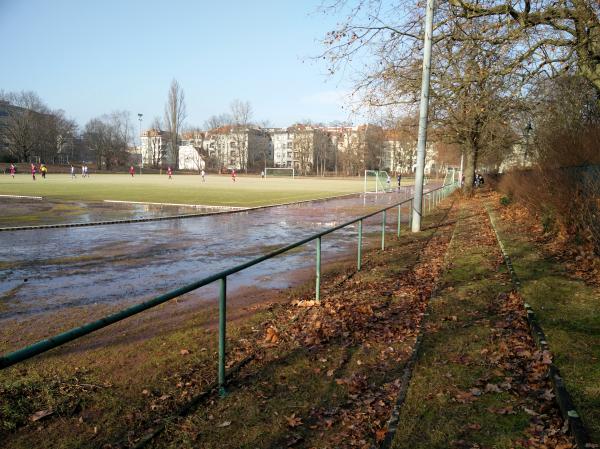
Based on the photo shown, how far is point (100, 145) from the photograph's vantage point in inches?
4008

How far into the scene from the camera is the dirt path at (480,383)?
334cm

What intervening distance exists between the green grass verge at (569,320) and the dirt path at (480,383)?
0.19 meters

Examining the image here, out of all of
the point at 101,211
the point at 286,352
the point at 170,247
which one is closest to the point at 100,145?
the point at 101,211

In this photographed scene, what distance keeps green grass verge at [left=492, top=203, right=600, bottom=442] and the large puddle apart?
4.32m

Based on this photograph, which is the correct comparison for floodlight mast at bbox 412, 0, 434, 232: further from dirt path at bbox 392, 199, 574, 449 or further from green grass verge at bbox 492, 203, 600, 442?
dirt path at bbox 392, 199, 574, 449

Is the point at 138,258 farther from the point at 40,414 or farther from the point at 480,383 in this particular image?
the point at 480,383

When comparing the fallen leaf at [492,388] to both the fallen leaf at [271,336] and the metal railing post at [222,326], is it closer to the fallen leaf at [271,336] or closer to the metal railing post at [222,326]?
the metal railing post at [222,326]

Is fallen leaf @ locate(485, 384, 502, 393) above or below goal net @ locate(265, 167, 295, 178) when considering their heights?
below

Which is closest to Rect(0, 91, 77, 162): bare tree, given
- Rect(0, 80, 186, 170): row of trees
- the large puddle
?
Rect(0, 80, 186, 170): row of trees

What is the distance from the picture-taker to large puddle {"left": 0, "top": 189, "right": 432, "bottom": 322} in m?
7.68

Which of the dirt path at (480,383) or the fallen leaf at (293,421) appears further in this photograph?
the fallen leaf at (293,421)

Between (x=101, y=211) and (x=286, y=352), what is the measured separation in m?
18.4

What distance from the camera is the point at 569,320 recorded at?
566 cm

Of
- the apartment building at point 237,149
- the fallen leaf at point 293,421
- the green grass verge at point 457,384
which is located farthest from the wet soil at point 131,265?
the apartment building at point 237,149
